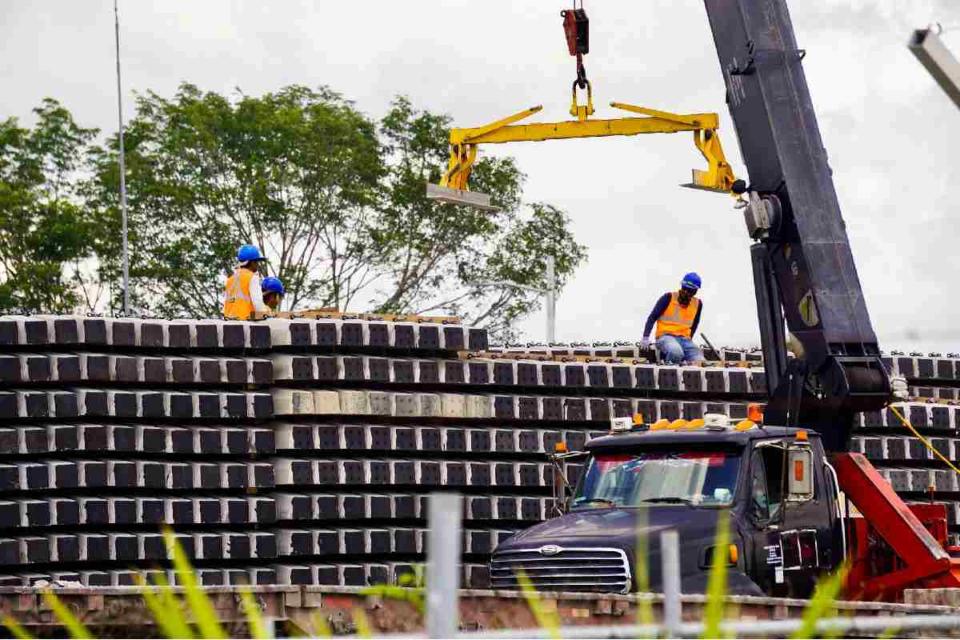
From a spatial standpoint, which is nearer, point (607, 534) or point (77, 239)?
point (607, 534)

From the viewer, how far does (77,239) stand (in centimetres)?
5184

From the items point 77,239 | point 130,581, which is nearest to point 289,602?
point 130,581

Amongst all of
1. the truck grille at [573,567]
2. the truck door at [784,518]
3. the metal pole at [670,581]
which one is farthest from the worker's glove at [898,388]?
the metal pole at [670,581]

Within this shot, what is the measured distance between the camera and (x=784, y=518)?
14.7 metres

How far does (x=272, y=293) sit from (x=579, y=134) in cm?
398

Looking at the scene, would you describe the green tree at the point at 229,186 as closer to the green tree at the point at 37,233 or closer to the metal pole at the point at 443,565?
the green tree at the point at 37,233

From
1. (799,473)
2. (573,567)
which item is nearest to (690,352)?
(799,473)

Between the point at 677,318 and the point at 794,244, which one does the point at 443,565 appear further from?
the point at 677,318

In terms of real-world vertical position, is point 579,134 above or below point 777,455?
above

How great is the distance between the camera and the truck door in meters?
14.6

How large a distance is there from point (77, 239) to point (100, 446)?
109ft

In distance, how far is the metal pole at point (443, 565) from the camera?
473cm

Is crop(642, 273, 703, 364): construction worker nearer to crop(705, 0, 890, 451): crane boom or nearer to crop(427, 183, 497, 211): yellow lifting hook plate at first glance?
crop(427, 183, 497, 211): yellow lifting hook plate

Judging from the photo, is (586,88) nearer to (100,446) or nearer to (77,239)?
(100,446)
